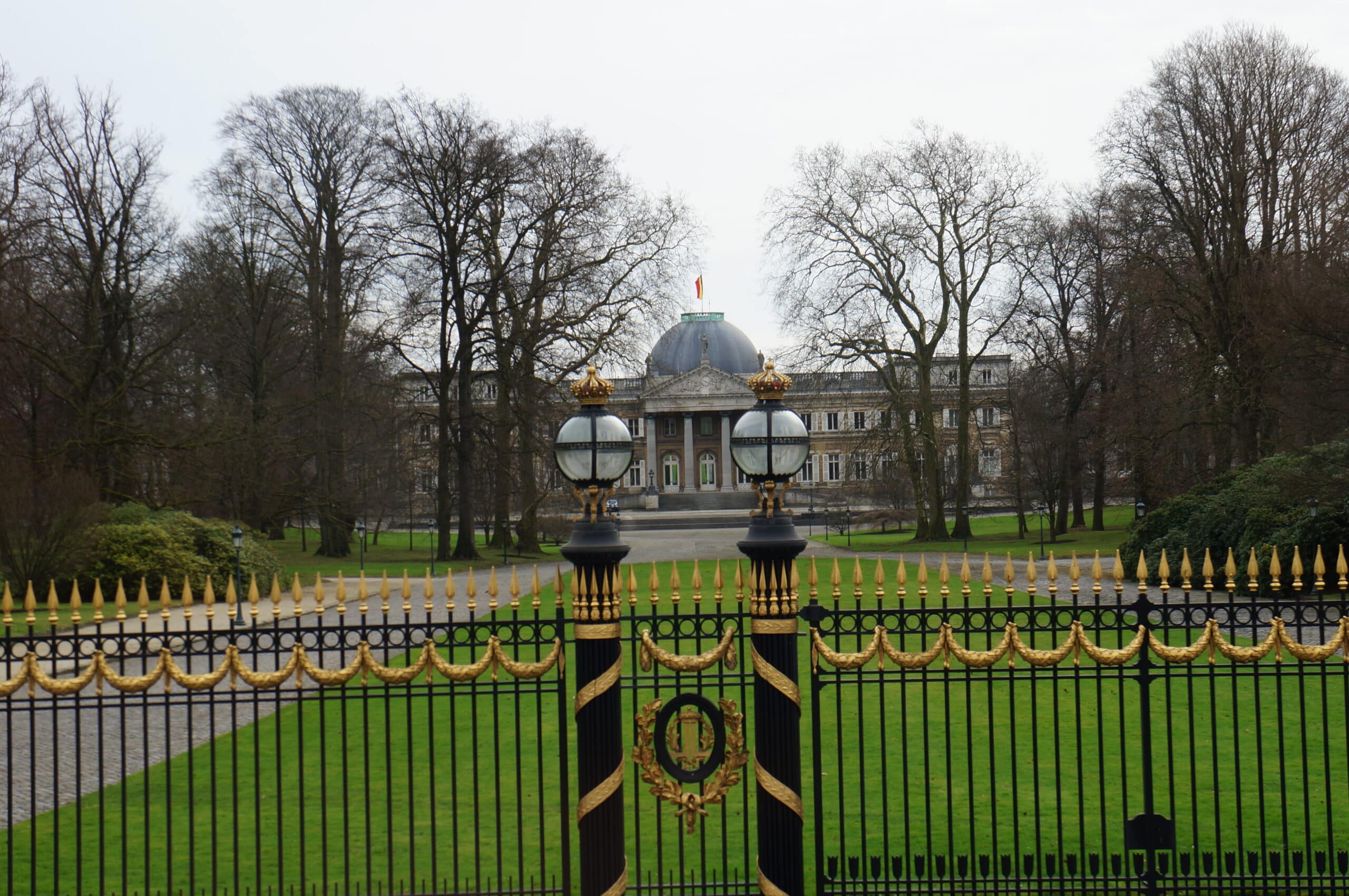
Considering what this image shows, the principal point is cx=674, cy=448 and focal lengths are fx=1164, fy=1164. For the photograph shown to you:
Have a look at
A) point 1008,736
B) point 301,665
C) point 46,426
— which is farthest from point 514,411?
point 301,665

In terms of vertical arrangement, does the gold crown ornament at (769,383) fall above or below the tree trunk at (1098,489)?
above

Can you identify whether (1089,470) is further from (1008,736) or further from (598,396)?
(598,396)

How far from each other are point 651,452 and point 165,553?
5998 cm

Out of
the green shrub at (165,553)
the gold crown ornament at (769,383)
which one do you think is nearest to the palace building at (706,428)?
the green shrub at (165,553)

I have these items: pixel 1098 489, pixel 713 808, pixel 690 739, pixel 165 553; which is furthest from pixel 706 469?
pixel 690 739

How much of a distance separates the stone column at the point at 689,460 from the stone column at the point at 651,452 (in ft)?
6.61

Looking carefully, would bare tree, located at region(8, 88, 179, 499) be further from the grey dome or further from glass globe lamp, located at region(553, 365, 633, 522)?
the grey dome

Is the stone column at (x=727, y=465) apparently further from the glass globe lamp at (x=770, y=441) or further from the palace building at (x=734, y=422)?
the glass globe lamp at (x=770, y=441)

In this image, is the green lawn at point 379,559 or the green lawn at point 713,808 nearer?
the green lawn at point 713,808

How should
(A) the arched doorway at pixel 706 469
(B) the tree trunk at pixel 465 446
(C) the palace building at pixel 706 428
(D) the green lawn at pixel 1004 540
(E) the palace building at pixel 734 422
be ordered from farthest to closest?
(A) the arched doorway at pixel 706 469 < (C) the palace building at pixel 706 428 < (E) the palace building at pixel 734 422 < (B) the tree trunk at pixel 465 446 < (D) the green lawn at pixel 1004 540

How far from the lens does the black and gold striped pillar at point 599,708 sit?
17.4ft

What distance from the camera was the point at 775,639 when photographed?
5.36 metres

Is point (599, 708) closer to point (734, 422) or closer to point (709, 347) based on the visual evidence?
point (734, 422)

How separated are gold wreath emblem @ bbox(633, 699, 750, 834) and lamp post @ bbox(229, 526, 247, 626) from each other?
9.98 meters
